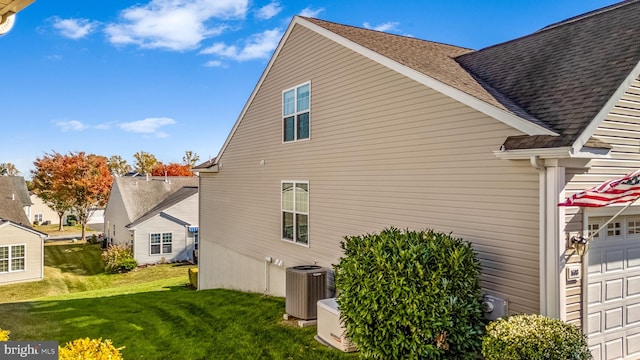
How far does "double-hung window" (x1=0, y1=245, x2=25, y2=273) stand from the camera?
22.6 metres

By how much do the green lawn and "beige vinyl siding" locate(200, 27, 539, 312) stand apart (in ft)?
5.72

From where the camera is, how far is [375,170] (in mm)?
8141

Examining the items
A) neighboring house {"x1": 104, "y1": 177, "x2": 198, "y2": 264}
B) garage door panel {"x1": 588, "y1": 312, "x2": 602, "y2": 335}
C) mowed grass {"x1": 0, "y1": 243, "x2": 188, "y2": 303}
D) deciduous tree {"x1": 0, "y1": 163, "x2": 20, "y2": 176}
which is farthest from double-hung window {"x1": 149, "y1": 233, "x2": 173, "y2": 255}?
deciduous tree {"x1": 0, "y1": 163, "x2": 20, "y2": 176}

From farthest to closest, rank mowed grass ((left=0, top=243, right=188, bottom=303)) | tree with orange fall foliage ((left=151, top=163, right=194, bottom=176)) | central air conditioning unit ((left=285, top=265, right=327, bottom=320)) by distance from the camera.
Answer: tree with orange fall foliage ((left=151, top=163, right=194, bottom=176)), mowed grass ((left=0, top=243, right=188, bottom=303)), central air conditioning unit ((left=285, top=265, right=327, bottom=320))

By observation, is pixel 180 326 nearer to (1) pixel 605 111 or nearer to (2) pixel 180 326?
(2) pixel 180 326

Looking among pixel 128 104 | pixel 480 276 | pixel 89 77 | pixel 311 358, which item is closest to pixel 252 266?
pixel 311 358

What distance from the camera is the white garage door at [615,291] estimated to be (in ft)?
18.4

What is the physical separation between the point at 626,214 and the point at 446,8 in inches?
331

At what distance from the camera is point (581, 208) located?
542 centimetres

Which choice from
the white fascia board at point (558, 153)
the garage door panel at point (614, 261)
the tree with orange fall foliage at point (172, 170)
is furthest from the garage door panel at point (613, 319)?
the tree with orange fall foliage at point (172, 170)

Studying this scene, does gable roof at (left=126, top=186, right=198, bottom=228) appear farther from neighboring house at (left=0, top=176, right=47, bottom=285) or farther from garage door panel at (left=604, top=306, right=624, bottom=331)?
garage door panel at (left=604, top=306, right=624, bottom=331)

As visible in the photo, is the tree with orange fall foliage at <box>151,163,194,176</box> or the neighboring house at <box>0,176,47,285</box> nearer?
the neighboring house at <box>0,176,47,285</box>

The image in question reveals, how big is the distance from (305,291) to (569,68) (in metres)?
6.32

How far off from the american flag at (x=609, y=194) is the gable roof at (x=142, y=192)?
2907cm
